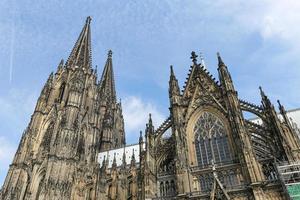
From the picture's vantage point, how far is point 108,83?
56.1 meters

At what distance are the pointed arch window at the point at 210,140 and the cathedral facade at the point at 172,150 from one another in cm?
8

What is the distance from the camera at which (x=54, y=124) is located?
3612 centimetres

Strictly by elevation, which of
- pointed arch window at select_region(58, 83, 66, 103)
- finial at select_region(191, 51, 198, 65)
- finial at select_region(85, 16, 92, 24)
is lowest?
finial at select_region(191, 51, 198, 65)

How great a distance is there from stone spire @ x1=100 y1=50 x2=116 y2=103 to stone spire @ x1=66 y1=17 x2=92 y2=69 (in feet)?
23.8

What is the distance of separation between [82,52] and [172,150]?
31.1 m

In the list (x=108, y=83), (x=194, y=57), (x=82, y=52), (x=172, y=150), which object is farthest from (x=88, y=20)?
(x=172, y=150)

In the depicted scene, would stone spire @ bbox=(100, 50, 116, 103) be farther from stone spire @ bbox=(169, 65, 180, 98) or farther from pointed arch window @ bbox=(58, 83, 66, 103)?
stone spire @ bbox=(169, 65, 180, 98)

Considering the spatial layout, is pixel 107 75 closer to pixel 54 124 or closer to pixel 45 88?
pixel 45 88

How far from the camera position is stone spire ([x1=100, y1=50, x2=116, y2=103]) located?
172 feet

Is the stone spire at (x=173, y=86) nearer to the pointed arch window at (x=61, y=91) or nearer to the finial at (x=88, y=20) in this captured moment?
the pointed arch window at (x=61, y=91)

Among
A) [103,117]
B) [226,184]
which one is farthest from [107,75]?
[226,184]

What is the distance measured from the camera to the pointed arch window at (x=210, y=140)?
69.4 feet

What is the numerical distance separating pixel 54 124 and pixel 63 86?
836 centimetres

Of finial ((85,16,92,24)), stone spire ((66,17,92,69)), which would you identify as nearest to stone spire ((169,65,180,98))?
stone spire ((66,17,92,69))
